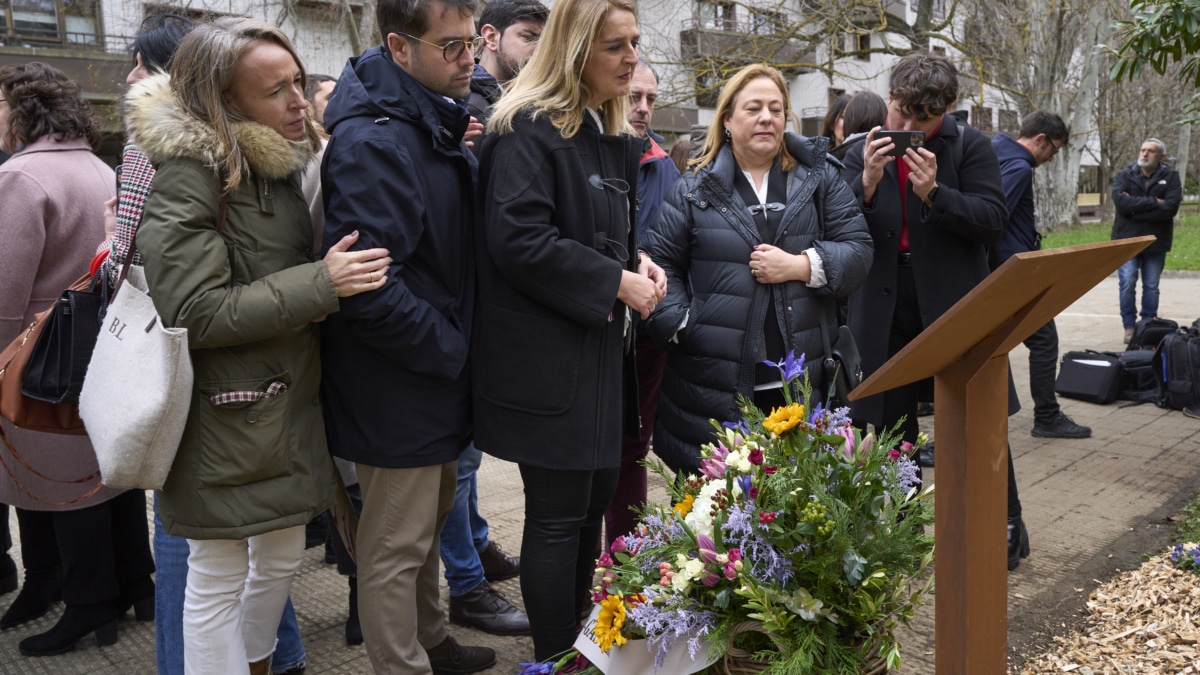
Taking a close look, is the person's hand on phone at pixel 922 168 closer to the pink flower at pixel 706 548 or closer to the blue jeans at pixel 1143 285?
the pink flower at pixel 706 548

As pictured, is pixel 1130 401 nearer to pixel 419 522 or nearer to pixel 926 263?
pixel 926 263

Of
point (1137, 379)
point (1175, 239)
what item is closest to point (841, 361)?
point (1137, 379)

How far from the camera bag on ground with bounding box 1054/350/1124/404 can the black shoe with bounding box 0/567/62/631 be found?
21.8 ft

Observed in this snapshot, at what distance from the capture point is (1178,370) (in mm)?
6984

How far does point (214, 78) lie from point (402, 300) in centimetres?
73

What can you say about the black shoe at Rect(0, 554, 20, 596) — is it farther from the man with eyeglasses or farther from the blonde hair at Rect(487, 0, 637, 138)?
the blonde hair at Rect(487, 0, 637, 138)

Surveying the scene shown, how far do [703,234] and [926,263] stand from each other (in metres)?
1.11

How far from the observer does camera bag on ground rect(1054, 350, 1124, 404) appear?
728 centimetres

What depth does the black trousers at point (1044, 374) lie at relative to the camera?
6.36 meters

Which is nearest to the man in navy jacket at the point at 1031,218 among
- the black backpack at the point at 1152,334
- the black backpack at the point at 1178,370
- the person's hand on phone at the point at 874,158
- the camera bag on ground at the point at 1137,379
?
the black backpack at the point at 1178,370

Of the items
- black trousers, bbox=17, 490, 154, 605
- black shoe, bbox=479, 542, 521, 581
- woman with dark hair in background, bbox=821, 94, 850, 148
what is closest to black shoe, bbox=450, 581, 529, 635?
black shoe, bbox=479, 542, 521, 581

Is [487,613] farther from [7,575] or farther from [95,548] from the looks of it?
[7,575]

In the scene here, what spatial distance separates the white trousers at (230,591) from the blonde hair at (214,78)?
96 centimetres

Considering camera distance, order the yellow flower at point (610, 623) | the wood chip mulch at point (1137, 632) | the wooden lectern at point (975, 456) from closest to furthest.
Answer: the wooden lectern at point (975, 456) < the yellow flower at point (610, 623) < the wood chip mulch at point (1137, 632)
